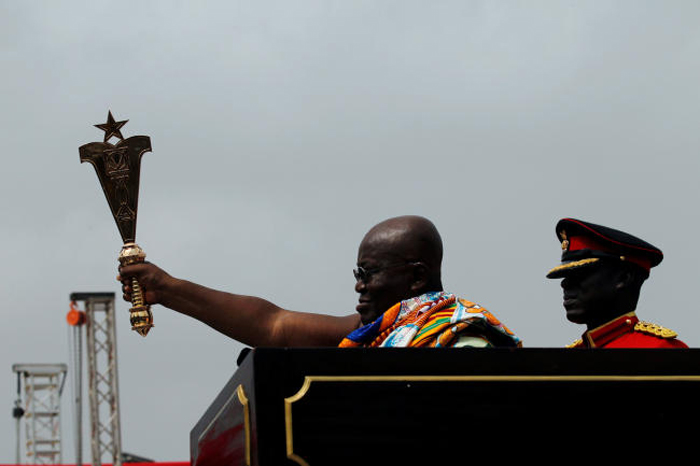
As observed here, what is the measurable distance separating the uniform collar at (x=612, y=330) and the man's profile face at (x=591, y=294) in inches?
1.2

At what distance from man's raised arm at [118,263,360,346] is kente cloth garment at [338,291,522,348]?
0.86 metres

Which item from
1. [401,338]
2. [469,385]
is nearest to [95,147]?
[401,338]

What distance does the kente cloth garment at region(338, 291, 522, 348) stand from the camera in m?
4.05

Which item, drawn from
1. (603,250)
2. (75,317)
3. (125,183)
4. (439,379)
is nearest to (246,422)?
(439,379)

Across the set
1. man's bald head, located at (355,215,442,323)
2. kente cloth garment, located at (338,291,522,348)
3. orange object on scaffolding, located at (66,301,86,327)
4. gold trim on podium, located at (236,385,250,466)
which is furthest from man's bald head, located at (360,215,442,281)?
orange object on scaffolding, located at (66,301,86,327)

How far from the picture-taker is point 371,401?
329cm

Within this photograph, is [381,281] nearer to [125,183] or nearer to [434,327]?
[434,327]

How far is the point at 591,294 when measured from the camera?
5043 mm

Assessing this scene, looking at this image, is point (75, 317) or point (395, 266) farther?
point (75, 317)

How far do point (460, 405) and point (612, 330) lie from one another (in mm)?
1830

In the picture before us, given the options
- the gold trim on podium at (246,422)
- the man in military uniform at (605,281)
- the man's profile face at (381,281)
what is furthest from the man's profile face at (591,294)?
the gold trim on podium at (246,422)

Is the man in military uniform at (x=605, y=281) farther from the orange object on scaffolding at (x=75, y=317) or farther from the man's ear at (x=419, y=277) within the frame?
the orange object on scaffolding at (x=75, y=317)

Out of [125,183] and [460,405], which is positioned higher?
[125,183]

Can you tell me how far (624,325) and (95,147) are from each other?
2049 millimetres
